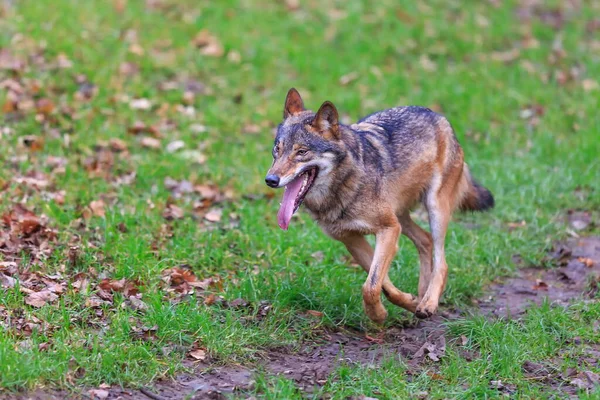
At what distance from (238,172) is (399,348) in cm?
372

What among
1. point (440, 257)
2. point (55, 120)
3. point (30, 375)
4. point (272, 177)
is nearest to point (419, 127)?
point (440, 257)

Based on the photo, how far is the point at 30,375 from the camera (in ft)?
16.6

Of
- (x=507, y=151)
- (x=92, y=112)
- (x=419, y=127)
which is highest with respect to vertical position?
(x=419, y=127)

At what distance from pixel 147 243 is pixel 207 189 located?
1705 mm

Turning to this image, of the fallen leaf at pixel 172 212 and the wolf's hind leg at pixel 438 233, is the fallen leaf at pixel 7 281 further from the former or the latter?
the wolf's hind leg at pixel 438 233

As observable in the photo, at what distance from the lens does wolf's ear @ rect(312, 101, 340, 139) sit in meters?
6.35

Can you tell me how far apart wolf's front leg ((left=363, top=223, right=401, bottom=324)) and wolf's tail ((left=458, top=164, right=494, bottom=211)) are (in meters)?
1.32

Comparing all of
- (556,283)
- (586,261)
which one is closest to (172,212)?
(556,283)

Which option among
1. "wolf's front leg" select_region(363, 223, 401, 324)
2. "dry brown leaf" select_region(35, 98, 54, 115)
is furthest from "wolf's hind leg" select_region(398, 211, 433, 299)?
"dry brown leaf" select_region(35, 98, 54, 115)

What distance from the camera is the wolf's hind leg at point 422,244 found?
7434mm

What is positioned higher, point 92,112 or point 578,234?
point 92,112

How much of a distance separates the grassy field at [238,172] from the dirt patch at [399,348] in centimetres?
12

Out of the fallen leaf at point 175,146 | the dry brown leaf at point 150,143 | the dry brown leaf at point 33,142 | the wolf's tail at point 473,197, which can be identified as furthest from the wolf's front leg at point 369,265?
the dry brown leaf at point 33,142

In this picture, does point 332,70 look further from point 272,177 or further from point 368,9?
point 272,177
